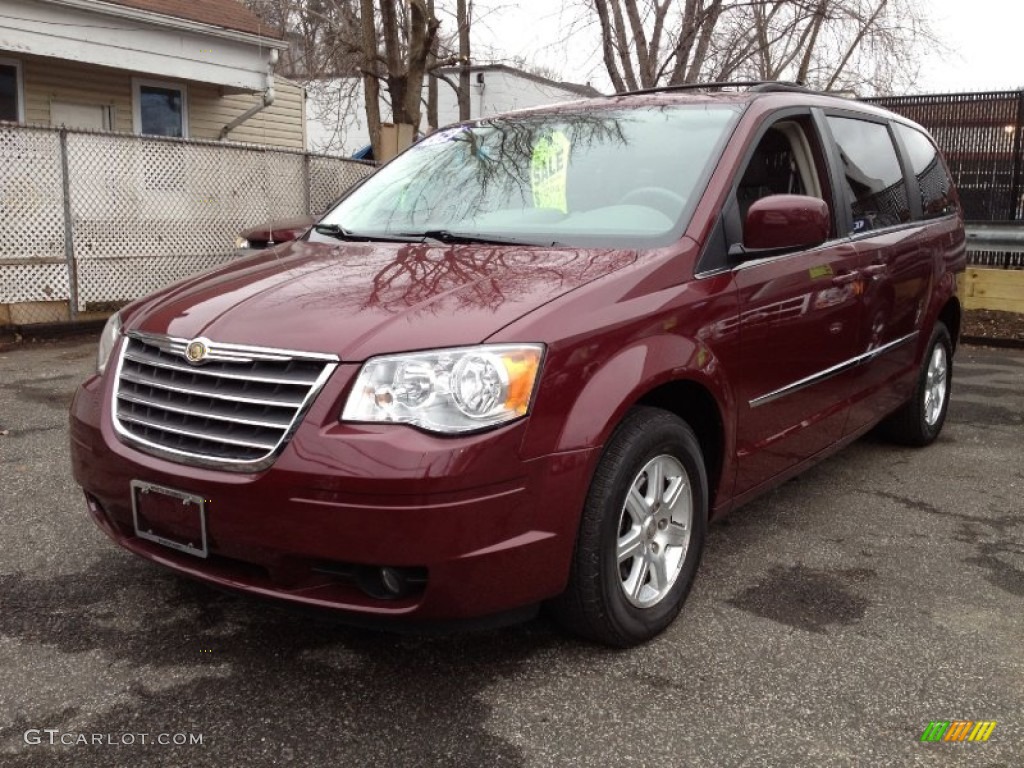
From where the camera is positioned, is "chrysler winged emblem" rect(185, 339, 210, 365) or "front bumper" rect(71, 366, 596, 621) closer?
"front bumper" rect(71, 366, 596, 621)

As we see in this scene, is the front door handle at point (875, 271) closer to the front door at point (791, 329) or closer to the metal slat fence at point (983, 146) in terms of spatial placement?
the front door at point (791, 329)

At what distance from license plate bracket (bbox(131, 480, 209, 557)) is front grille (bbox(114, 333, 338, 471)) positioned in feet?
0.34

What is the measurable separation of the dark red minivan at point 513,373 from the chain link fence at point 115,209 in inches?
241

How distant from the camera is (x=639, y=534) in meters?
2.90

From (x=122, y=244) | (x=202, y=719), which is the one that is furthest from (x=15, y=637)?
(x=122, y=244)

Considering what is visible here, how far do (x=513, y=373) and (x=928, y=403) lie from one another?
384cm

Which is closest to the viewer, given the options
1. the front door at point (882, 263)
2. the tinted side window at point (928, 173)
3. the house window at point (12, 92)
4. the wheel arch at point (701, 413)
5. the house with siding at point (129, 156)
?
the wheel arch at point (701, 413)

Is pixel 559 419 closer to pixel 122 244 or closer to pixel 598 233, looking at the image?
pixel 598 233

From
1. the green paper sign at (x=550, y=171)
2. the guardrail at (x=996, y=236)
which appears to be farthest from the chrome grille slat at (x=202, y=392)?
the guardrail at (x=996, y=236)

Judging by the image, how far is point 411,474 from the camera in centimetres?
233

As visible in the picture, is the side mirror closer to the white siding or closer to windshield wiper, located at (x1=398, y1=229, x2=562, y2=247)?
windshield wiper, located at (x1=398, y1=229, x2=562, y2=247)

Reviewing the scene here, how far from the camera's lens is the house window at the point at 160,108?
15.0 metres

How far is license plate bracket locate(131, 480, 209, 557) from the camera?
2.56 meters

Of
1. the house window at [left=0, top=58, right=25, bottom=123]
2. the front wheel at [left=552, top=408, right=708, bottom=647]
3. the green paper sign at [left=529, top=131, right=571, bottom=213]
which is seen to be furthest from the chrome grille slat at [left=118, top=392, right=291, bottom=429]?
the house window at [left=0, top=58, right=25, bottom=123]
